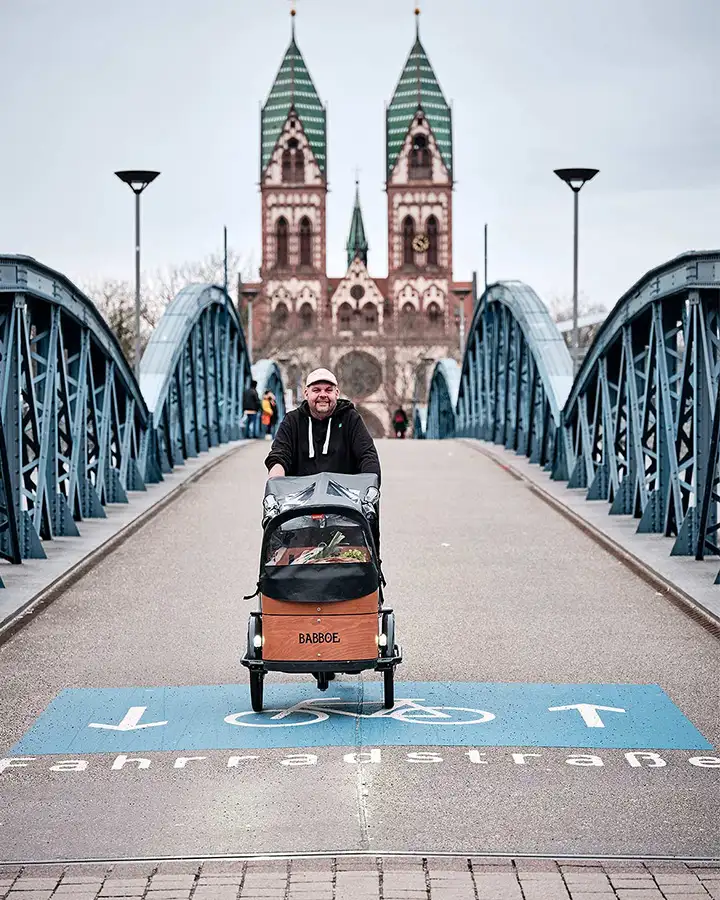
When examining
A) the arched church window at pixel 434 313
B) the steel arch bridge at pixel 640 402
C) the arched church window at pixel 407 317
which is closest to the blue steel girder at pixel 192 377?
the steel arch bridge at pixel 640 402

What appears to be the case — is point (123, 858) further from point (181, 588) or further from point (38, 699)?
point (181, 588)

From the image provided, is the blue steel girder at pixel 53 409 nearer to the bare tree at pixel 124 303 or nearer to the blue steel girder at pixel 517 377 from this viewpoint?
the blue steel girder at pixel 517 377

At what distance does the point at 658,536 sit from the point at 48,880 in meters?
12.5

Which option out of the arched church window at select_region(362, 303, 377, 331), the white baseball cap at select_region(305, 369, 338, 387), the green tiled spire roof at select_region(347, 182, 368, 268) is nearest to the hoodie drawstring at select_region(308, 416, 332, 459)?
the white baseball cap at select_region(305, 369, 338, 387)

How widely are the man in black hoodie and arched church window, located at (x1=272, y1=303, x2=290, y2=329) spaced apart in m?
106

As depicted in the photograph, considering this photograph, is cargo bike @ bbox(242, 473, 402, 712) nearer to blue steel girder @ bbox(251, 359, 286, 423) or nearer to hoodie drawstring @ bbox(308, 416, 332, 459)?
hoodie drawstring @ bbox(308, 416, 332, 459)

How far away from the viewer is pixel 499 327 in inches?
1465

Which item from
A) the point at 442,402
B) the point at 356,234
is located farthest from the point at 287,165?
the point at 442,402

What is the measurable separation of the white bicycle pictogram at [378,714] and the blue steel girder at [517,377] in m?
16.6

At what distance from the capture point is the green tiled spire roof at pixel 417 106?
481ft

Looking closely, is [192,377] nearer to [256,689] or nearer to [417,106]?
[256,689]

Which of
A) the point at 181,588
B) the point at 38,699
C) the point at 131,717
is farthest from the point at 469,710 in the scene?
the point at 181,588

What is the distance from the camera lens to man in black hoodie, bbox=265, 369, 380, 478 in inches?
382

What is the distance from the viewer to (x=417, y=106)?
5842 inches
